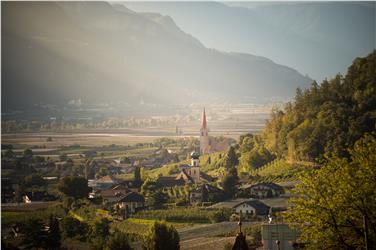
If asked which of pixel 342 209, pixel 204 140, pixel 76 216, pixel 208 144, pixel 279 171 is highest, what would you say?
pixel 204 140

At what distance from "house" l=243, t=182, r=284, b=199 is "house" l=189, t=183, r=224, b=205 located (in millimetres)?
838

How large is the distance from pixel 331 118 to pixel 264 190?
4100 mm

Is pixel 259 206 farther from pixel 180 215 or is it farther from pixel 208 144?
pixel 208 144

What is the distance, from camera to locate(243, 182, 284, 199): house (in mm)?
19188

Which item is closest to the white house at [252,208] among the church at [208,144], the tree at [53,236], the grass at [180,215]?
the grass at [180,215]

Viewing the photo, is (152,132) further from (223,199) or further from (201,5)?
(201,5)

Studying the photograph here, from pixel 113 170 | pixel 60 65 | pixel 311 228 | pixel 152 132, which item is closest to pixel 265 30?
pixel 60 65

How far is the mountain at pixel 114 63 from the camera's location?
6016 cm

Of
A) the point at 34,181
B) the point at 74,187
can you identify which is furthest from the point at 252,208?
the point at 34,181

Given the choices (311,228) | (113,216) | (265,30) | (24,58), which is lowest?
(113,216)

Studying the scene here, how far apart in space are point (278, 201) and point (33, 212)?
260 inches

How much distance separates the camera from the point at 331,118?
22.0 meters

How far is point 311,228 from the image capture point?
755cm

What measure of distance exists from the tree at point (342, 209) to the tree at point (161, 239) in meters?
5.04
